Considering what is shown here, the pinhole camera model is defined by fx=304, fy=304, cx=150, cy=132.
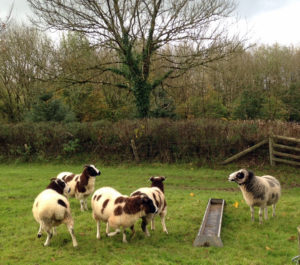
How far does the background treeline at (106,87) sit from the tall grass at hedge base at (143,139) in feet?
8.66

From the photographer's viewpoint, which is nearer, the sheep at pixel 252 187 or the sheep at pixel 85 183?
the sheep at pixel 252 187

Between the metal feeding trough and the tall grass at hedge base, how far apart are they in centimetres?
932

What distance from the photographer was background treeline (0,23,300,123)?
2472 centimetres

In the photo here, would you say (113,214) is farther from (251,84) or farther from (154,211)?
(251,84)

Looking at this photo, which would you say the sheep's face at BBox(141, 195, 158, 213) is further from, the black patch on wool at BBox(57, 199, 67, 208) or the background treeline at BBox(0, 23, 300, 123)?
the background treeline at BBox(0, 23, 300, 123)

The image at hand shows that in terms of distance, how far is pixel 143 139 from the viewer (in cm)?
2073

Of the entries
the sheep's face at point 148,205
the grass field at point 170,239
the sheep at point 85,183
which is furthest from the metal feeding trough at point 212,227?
the sheep at point 85,183

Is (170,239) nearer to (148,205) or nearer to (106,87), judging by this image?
(148,205)

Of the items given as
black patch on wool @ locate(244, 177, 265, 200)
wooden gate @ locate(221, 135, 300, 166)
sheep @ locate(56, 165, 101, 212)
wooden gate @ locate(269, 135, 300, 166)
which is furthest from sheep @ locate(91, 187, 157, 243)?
wooden gate @ locate(269, 135, 300, 166)

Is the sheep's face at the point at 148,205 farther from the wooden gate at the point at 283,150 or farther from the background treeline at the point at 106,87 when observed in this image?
the background treeline at the point at 106,87

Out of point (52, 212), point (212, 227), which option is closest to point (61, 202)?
point (52, 212)

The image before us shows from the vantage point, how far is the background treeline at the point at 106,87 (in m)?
24.7

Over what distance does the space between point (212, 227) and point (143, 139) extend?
41.8 ft

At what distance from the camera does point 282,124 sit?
18.9m
